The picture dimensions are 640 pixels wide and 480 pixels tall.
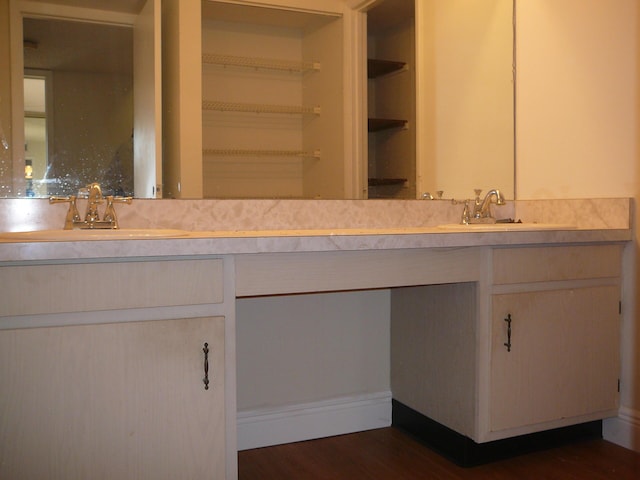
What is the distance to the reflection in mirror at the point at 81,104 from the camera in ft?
6.06

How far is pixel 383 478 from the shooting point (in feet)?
6.50

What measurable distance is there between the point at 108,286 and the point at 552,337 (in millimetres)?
1390

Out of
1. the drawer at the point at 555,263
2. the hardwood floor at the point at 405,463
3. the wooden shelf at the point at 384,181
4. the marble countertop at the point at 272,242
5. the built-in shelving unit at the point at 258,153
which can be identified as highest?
the built-in shelving unit at the point at 258,153

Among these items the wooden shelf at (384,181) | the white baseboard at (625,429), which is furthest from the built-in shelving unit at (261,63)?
the white baseboard at (625,429)

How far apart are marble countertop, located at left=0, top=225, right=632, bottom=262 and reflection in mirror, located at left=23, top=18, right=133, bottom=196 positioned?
411mm

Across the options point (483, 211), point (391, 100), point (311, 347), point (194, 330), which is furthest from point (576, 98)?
point (194, 330)

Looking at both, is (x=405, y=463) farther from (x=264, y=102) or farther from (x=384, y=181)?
(x=264, y=102)

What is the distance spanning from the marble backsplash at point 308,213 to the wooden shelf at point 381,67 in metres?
0.47

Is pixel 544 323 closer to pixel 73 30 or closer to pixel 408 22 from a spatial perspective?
pixel 408 22

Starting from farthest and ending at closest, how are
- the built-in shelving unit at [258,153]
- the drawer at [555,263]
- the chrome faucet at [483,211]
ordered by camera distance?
1. the chrome faucet at [483,211]
2. the built-in shelving unit at [258,153]
3. the drawer at [555,263]

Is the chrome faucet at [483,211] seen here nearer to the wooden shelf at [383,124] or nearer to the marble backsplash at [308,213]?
the marble backsplash at [308,213]

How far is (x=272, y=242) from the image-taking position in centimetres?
160

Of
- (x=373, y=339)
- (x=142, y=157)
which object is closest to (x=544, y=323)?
(x=373, y=339)

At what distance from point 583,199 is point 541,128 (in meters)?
0.35
